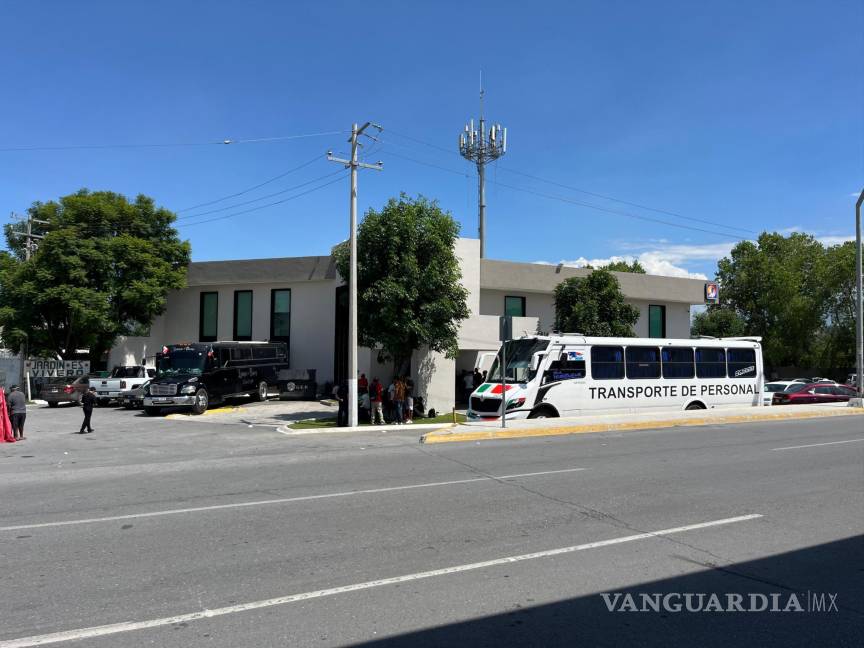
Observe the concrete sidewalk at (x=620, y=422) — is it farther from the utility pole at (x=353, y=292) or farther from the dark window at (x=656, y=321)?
the dark window at (x=656, y=321)

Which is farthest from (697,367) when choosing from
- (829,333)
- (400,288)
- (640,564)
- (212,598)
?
(829,333)

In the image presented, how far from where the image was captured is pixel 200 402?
86.3ft

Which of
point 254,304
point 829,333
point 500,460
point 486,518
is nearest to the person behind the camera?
point 486,518

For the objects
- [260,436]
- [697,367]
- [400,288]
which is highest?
[400,288]

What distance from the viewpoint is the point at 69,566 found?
20.0ft

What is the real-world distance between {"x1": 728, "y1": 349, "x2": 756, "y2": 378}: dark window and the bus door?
7.14 meters

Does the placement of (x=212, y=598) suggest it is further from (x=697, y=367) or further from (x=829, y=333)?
(x=829, y=333)

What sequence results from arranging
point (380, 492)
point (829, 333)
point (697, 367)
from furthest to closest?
1. point (829, 333)
2. point (697, 367)
3. point (380, 492)

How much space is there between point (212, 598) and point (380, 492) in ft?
14.3

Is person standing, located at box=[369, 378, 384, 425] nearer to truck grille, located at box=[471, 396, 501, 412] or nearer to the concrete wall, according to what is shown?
truck grille, located at box=[471, 396, 501, 412]

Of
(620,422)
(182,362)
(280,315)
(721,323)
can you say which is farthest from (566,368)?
(721,323)

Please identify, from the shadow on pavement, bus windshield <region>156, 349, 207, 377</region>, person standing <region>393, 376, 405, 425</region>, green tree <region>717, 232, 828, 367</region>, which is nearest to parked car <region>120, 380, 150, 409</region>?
bus windshield <region>156, 349, 207, 377</region>

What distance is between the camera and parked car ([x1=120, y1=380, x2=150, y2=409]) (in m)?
28.9

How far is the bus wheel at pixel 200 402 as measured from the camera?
2612 centimetres
